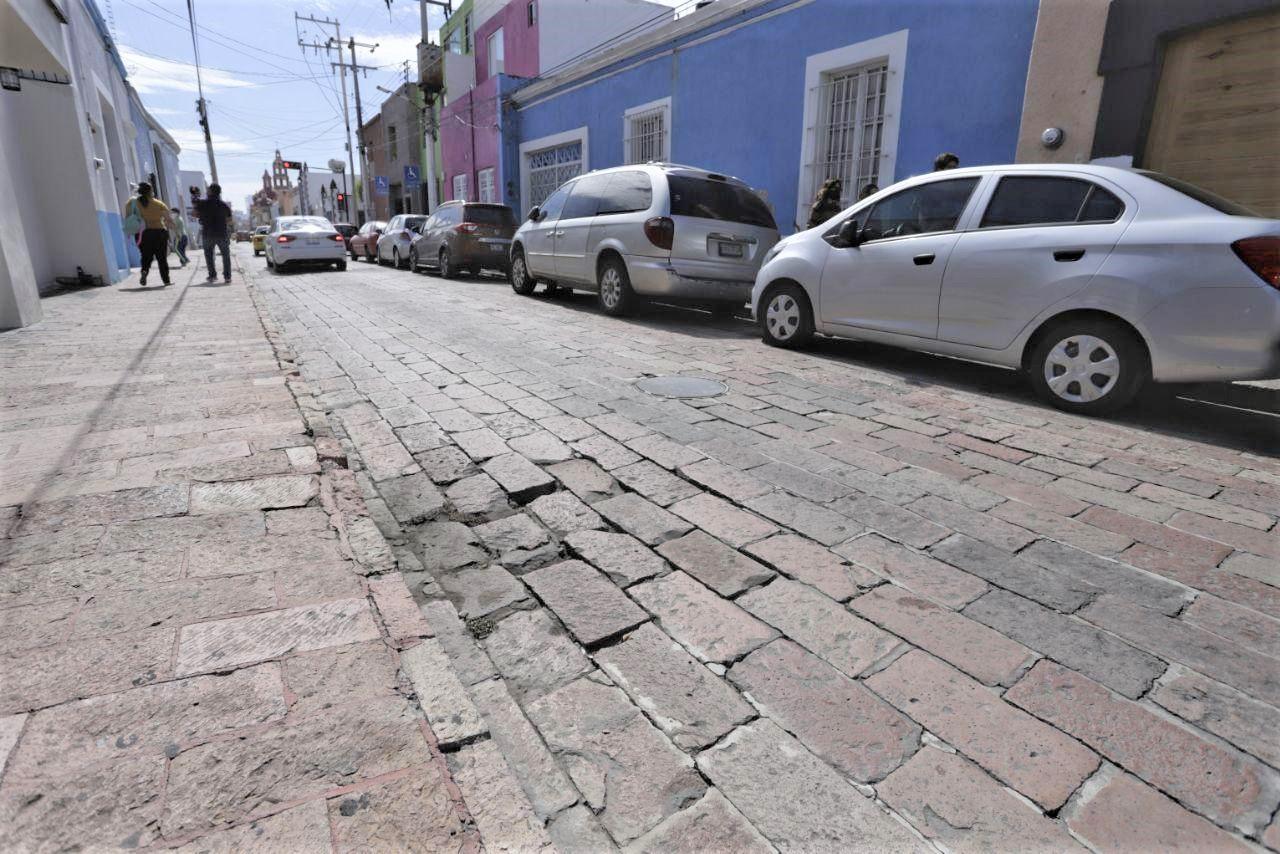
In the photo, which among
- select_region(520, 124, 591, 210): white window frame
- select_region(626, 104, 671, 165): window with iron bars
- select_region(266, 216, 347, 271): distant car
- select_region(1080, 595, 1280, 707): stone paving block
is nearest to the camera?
select_region(1080, 595, 1280, 707): stone paving block

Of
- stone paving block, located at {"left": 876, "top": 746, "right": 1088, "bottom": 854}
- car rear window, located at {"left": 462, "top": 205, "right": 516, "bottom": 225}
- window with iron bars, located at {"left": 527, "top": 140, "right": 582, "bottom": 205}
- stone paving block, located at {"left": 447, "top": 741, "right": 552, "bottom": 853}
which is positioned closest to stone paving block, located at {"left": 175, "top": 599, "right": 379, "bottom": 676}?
stone paving block, located at {"left": 447, "top": 741, "right": 552, "bottom": 853}

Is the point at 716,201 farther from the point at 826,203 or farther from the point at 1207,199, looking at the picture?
the point at 1207,199

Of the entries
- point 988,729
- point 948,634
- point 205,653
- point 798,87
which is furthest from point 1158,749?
point 798,87

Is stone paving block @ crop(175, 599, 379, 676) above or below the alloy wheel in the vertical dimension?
below

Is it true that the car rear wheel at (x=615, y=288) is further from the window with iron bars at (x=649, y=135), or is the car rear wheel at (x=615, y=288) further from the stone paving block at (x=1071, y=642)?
the stone paving block at (x=1071, y=642)

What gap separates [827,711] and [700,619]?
54cm

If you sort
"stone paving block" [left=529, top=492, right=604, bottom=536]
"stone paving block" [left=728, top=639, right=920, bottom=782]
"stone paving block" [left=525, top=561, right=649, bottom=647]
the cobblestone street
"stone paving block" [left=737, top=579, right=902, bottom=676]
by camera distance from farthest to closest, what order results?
"stone paving block" [left=529, top=492, right=604, bottom=536] → "stone paving block" [left=525, top=561, right=649, bottom=647] → "stone paving block" [left=737, top=579, right=902, bottom=676] → "stone paving block" [left=728, top=639, right=920, bottom=782] → the cobblestone street

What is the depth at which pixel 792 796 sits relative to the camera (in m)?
1.57

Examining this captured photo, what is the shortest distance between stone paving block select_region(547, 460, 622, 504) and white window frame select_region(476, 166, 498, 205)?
19500 millimetres

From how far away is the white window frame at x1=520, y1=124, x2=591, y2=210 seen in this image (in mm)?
16656

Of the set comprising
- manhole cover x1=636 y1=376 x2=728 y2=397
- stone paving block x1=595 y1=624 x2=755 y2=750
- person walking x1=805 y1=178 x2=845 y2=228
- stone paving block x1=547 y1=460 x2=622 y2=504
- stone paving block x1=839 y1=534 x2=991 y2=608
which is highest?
person walking x1=805 y1=178 x2=845 y2=228

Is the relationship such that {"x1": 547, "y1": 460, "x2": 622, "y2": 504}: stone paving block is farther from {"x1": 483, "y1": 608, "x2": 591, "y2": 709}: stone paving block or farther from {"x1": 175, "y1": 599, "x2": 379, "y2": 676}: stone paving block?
{"x1": 175, "y1": 599, "x2": 379, "y2": 676}: stone paving block

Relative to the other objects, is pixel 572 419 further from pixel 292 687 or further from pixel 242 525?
pixel 292 687

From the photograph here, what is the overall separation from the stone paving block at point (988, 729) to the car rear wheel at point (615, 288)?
6879mm
